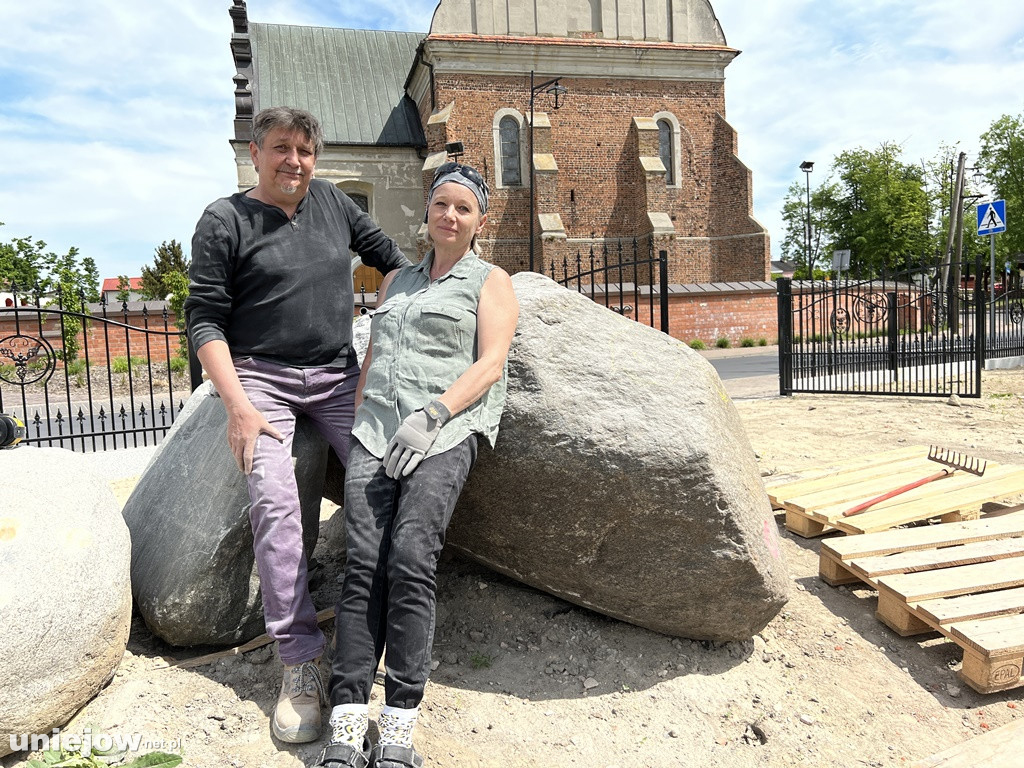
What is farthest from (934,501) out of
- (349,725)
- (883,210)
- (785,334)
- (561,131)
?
(883,210)

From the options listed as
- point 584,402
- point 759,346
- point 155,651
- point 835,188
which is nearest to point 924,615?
point 584,402

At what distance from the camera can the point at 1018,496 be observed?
188 inches

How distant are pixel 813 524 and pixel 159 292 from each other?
107 feet

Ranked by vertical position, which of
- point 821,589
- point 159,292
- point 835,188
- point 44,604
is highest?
point 835,188

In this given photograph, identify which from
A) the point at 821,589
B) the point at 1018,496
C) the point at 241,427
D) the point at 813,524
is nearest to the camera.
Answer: the point at 241,427

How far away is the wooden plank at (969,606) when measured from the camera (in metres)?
2.90

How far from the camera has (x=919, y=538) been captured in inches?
143

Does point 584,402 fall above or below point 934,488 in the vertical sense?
above

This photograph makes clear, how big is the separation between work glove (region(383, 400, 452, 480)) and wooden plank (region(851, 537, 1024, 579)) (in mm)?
2274

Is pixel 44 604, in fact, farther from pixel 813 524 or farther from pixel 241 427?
pixel 813 524

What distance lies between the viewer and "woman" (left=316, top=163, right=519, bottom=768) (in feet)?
7.11

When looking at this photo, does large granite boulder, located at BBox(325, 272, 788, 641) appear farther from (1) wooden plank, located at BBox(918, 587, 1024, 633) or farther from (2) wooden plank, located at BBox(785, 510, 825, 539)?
(2) wooden plank, located at BBox(785, 510, 825, 539)

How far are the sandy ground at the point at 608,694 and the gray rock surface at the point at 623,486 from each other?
0.21 metres

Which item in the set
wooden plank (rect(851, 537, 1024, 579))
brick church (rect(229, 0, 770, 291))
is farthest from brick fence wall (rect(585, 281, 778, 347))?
wooden plank (rect(851, 537, 1024, 579))
